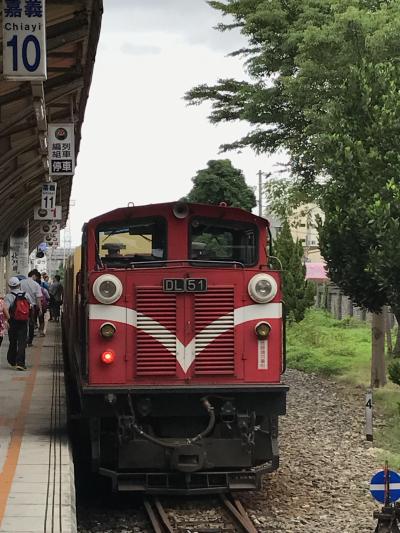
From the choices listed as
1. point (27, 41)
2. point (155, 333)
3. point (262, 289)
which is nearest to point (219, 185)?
point (27, 41)

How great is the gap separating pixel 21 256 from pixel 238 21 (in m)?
14.2

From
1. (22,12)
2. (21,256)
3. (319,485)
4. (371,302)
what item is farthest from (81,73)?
(21,256)

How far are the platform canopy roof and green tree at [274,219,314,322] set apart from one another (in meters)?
10.7

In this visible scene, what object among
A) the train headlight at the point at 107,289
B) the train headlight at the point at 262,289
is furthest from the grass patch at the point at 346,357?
the train headlight at the point at 107,289

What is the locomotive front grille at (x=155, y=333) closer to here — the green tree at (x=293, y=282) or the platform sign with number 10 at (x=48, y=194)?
the platform sign with number 10 at (x=48, y=194)

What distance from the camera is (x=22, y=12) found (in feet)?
30.2

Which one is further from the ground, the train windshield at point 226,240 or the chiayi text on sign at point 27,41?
the chiayi text on sign at point 27,41

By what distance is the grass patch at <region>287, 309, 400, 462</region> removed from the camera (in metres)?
13.1

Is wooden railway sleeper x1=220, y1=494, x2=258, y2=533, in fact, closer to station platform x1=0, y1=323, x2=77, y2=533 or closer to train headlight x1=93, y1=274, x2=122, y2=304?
station platform x1=0, y1=323, x2=77, y2=533

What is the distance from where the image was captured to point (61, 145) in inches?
687

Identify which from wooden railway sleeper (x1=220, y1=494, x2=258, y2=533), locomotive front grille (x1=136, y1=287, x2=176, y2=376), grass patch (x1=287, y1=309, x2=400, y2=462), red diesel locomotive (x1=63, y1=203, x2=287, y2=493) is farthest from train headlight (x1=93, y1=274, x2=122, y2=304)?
grass patch (x1=287, y1=309, x2=400, y2=462)

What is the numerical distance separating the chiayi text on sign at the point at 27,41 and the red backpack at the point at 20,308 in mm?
5797

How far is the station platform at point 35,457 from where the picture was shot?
6.58 metres

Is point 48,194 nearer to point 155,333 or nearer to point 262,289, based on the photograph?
point 155,333
